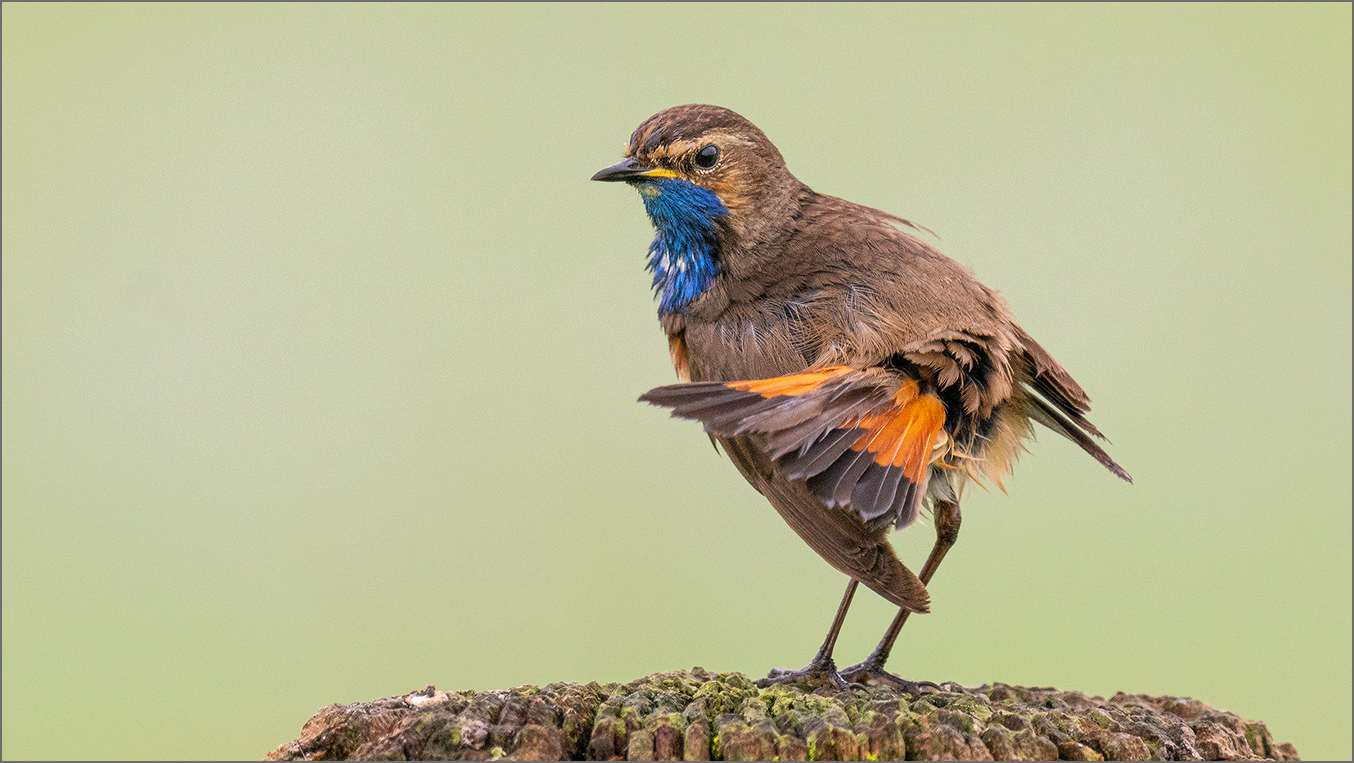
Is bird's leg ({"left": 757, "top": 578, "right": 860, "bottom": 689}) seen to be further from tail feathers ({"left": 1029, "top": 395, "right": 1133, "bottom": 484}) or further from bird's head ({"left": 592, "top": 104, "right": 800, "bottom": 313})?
bird's head ({"left": 592, "top": 104, "right": 800, "bottom": 313})

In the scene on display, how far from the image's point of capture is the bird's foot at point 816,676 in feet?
14.4

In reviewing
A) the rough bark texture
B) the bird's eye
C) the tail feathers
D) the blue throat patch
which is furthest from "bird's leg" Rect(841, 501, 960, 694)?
the bird's eye

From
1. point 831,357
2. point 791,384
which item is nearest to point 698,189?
point 831,357

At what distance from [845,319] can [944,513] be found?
979 millimetres

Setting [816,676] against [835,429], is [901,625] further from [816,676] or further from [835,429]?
[835,429]

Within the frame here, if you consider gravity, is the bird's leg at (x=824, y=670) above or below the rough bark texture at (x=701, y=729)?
above

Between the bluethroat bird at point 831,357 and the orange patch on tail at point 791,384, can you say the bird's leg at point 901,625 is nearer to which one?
the bluethroat bird at point 831,357

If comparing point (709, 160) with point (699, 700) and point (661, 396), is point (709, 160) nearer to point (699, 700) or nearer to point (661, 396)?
point (661, 396)

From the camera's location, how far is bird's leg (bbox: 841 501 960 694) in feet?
14.6

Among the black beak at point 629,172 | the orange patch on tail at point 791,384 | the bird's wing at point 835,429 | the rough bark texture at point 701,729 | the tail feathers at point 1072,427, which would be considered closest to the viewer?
the rough bark texture at point 701,729

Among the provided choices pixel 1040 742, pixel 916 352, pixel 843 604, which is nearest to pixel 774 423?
pixel 916 352

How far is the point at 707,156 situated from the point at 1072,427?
6.12 feet

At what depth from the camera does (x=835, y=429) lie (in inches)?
138

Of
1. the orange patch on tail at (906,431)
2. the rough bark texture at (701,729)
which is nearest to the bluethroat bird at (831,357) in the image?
the orange patch on tail at (906,431)
